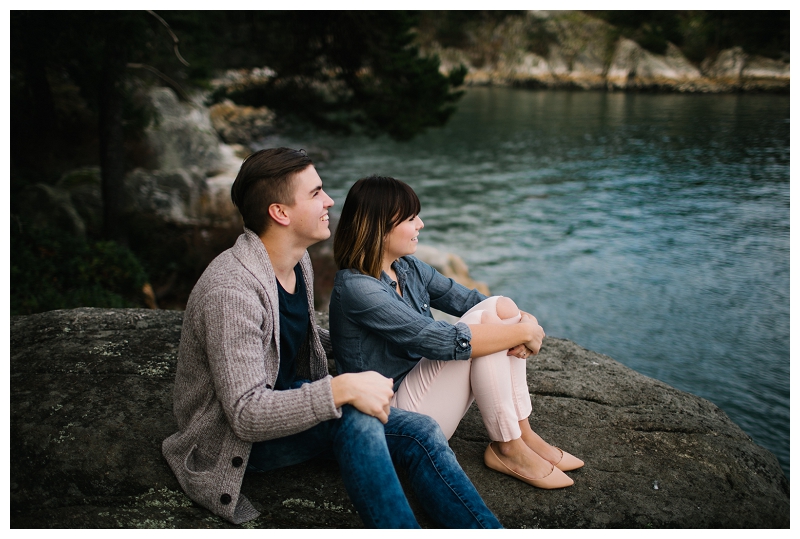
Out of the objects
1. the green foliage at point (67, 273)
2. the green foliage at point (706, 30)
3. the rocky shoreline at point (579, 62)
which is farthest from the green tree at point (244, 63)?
the rocky shoreline at point (579, 62)

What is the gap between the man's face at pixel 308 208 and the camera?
2.10m

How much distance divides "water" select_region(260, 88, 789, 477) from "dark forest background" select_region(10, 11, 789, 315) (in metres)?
5.51

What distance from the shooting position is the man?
1.86 meters

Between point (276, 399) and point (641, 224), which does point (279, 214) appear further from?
point (641, 224)

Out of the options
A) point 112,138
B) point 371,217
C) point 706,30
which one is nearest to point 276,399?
point 371,217

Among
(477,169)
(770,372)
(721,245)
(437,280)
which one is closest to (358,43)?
(437,280)

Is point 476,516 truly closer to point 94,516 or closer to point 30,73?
point 94,516

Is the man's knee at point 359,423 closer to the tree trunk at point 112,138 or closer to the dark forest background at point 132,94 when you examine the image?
the dark forest background at point 132,94

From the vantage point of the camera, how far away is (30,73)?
22.3ft

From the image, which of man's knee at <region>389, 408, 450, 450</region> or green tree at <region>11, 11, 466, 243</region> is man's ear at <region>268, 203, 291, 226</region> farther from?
green tree at <region>11, 11, 466, 243</region>

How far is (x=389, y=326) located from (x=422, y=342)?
138 millimetres

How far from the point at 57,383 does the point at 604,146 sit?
68.1 feet

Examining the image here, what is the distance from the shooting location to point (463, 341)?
7.20 feet

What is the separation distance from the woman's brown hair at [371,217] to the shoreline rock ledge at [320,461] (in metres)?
0.84
